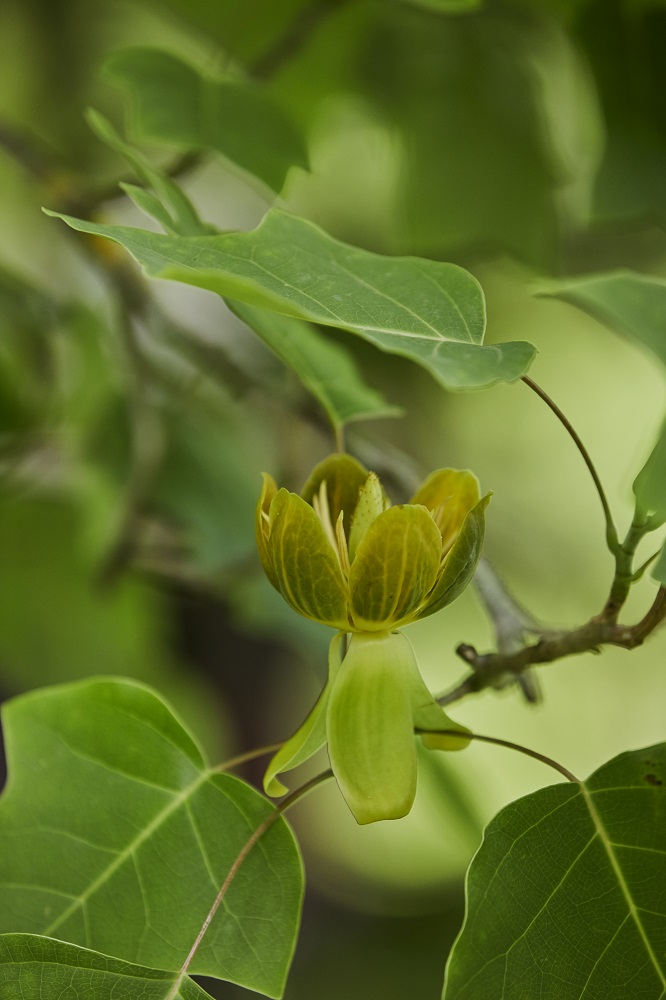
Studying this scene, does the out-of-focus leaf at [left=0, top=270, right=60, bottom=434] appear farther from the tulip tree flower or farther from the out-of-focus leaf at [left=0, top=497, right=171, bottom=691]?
the tulip tree flower

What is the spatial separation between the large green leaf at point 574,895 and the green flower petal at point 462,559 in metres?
0.06

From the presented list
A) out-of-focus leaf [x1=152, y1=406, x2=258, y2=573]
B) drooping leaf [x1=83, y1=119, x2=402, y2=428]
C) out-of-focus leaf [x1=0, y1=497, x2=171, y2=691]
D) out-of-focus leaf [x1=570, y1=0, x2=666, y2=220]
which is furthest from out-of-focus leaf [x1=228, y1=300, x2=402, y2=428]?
out-of-focus leaf [x1=0, y1=497, x2=171, y2=691]

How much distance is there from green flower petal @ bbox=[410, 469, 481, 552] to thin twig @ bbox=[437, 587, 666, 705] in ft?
0.14

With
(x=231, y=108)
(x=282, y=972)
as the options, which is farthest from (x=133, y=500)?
(x=282, y=972)

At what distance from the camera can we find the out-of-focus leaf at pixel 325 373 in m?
0.35

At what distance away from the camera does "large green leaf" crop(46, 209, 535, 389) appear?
201 mm

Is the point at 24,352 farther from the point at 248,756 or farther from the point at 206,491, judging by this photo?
the point at 248,756

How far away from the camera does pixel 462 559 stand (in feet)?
0.80

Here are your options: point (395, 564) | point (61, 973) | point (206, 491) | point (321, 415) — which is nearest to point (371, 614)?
point (395, 564)

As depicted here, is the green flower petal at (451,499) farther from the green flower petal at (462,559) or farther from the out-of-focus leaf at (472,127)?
the out-of-focus leaf at (472,127)

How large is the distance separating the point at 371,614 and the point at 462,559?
0.03 meters

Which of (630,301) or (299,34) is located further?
(299,34)

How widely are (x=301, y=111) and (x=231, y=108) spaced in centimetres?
27

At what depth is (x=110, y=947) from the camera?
10.6 inches
